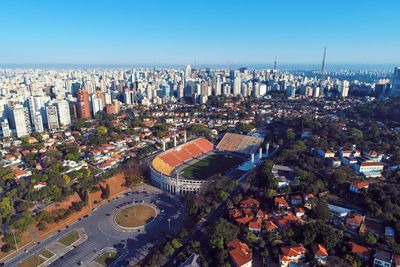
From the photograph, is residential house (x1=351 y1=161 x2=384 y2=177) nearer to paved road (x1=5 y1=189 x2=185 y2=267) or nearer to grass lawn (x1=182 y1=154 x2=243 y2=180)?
grass lawn (x1=182 y1=154 x2=243 y2=180)

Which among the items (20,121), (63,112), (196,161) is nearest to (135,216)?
(196,161)

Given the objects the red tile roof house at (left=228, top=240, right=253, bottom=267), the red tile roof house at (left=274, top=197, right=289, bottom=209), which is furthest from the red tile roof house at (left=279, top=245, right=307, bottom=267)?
the red tile roof house at (left=274, top=197, right=289, bottom=209)

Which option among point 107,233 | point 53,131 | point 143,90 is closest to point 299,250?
point 107,233

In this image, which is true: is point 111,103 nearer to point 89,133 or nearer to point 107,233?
point 89,133

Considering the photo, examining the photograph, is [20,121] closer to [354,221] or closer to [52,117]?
[52,117]

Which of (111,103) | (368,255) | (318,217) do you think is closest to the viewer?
(368,255)
